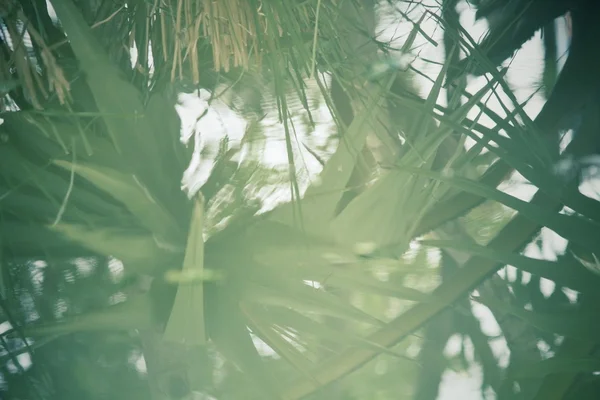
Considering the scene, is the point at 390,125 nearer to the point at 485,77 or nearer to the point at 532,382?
the point at 485,77

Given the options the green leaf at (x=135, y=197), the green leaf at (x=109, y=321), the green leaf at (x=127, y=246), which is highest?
the green leaf at (x=135, y=197)

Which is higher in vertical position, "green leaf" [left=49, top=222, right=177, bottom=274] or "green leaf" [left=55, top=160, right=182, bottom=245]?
"green leaf" [left=55, top=160, right=182, bottom=245]

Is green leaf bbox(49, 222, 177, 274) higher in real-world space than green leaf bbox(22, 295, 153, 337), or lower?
higher

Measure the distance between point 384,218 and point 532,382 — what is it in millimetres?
224

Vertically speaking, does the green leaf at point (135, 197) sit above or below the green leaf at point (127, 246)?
above

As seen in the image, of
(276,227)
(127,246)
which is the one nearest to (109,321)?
(127,246)

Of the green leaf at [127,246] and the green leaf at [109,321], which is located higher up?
the green leaf at [127,246]

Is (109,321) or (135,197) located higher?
(135,197)

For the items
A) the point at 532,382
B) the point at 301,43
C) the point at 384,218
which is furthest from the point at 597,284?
the point at 301,43

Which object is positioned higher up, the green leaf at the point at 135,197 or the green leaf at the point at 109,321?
the green leaf at the point at 135,197

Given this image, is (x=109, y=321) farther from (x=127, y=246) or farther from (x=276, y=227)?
(x=276, y=227)

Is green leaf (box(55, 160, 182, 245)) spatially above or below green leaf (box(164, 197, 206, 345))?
above

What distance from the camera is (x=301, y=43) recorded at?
46 cm

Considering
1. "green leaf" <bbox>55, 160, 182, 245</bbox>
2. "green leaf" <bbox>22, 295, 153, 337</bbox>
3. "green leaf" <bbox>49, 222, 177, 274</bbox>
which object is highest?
"green leaf" <bbox>55, 160, 182, 245</bbox>
